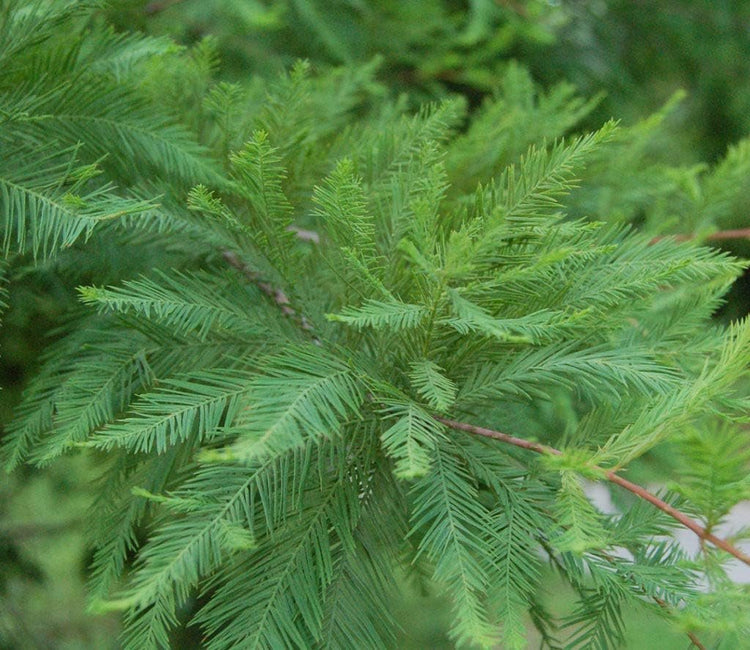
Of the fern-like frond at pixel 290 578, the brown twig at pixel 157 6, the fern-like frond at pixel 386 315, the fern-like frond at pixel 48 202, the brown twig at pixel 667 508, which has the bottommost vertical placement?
the fern-like frond at pixel 290 578

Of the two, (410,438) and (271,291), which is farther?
(271,291)

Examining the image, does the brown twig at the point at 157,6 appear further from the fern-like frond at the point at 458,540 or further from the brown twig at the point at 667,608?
the brown twig at the point at 667,608

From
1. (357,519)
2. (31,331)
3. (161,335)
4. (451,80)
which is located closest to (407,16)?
(451,80)

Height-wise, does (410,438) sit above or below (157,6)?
below

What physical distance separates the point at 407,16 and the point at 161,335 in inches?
49.9

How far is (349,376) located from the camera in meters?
0.72

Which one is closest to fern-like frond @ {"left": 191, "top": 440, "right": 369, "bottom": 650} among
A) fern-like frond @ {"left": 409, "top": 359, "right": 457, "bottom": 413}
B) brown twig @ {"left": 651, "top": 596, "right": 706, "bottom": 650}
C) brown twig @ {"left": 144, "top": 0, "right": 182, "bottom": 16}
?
fern-like frond @ {"left": 409, "top": 359, "right": 457, "bottom": 413}

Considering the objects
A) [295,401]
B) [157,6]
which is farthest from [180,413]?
[157,6]

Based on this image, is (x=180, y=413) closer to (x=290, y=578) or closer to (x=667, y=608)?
(x=290, y=578)

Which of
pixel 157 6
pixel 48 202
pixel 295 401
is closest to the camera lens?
pixel 295 401

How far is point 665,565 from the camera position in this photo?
712 mm

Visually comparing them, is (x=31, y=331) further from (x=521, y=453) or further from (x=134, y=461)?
(x=521, y=453)

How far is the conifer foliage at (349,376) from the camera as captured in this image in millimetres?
656

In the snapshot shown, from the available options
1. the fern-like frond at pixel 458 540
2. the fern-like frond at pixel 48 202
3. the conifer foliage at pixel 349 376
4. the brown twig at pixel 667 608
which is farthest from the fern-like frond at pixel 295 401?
the brown twig at pixel 667 608
